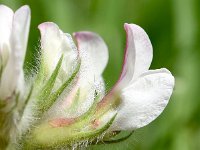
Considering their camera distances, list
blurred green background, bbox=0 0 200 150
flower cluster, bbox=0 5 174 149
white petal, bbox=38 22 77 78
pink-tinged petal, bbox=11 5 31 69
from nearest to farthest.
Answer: pink-tinged petal, bbox=11 5 31 69 < flower cluster, bbox=0 5 174 149 < white petal, bbox=38 22 77 78 < blurred green background, bbox=0 0 200 150

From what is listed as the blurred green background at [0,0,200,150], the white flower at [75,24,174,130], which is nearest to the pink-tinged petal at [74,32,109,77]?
the white flower at [75,24,174,130]

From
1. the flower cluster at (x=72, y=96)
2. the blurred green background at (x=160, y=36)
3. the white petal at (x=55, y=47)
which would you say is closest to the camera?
the flower cluster at (x=72, y=96)

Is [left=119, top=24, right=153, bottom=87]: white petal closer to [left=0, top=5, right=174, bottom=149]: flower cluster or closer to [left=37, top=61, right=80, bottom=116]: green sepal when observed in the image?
[left=0, top=5, right=174, bottom=149]: flower cluster

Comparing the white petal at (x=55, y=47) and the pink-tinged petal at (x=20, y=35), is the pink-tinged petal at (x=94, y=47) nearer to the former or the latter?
the white petal at (x=55, y=47)

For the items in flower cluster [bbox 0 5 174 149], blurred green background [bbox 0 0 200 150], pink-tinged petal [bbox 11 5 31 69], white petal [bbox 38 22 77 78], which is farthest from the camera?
blurred green background [bbox 0 0 200 150]

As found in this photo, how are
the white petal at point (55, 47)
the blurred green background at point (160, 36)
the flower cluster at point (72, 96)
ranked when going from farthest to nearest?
the blurred green background at point (160, 36), the white petal at point (55, 47), the flower cluster at point (72, 96)

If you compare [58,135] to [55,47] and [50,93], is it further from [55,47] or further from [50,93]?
[55,47]

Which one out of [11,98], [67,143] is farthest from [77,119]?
[11,98]

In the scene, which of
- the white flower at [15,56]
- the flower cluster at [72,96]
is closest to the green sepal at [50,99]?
the flower cluster at [72,96]
